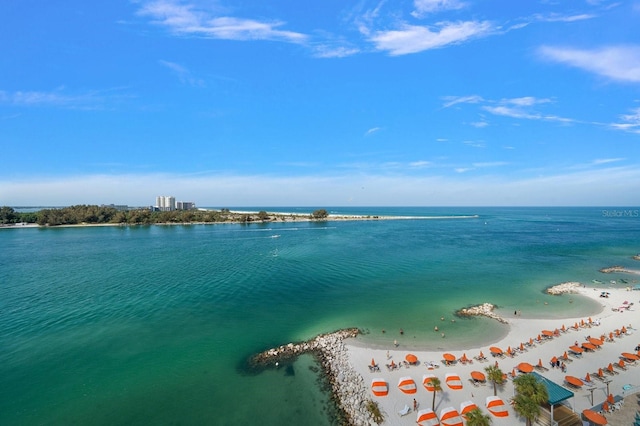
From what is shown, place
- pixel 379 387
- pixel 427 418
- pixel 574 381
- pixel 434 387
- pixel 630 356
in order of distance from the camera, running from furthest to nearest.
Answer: pixel 630 356, pixel 379 387, pixel 574 381, pixel 434 387, pixel 427 418

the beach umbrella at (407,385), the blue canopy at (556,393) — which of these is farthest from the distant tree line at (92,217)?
the blue canopy at (556,393)

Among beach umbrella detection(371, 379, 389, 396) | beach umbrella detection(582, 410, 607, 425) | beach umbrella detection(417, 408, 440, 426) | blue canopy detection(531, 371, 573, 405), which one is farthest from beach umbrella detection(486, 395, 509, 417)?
beach umbrella detection(371, 379, 389, 396)

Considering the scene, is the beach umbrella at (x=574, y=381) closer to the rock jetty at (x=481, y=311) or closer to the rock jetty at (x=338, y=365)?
the rock jetty at (x=481, y=311)

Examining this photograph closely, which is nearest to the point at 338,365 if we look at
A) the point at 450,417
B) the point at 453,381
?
the point at 453,381

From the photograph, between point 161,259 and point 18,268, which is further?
point 161,259

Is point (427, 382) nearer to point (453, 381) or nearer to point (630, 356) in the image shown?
point (453, 381)

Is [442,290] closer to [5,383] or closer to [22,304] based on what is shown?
[5,383]

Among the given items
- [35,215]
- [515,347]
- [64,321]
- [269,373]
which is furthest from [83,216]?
[515,347]
